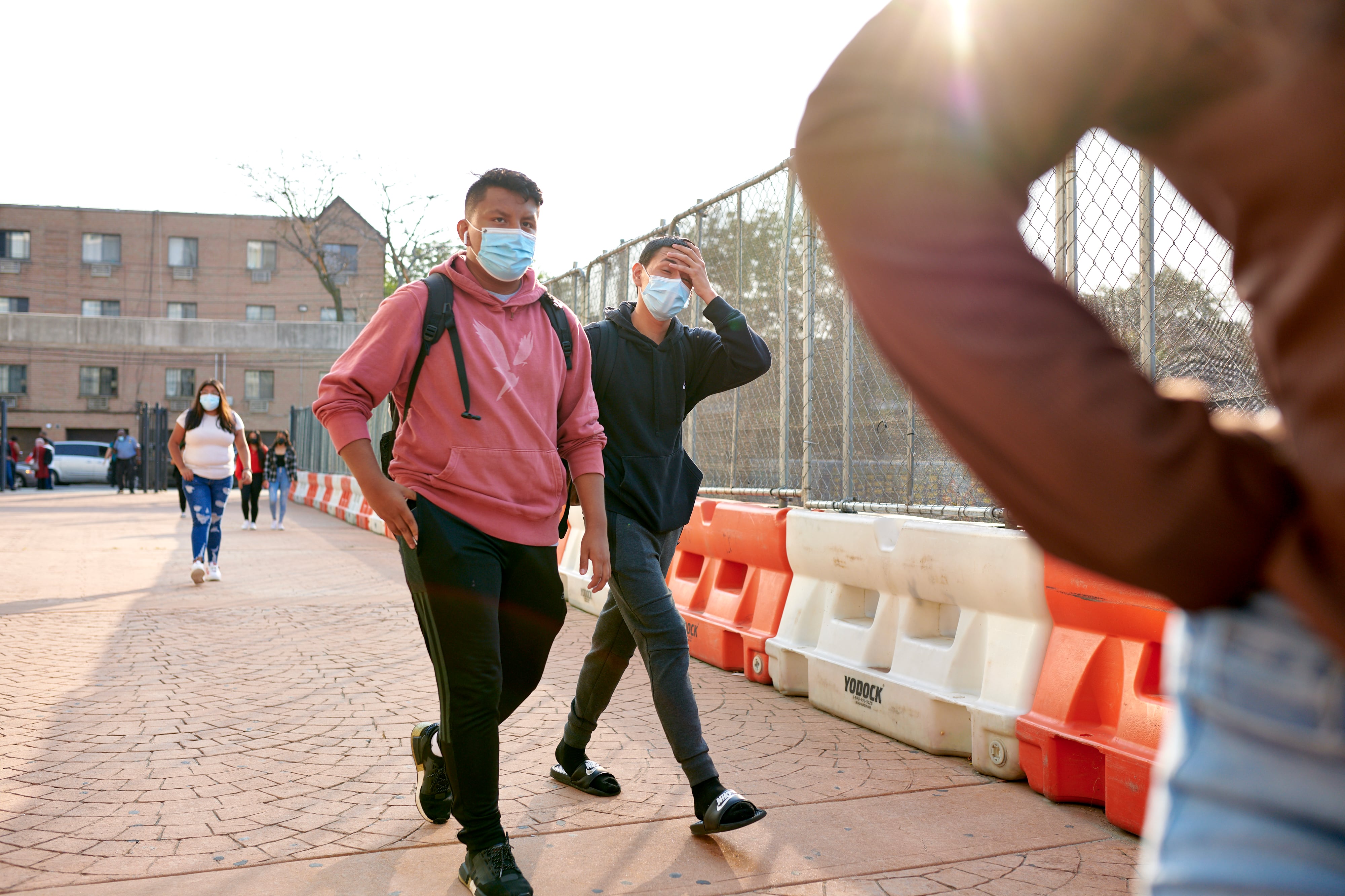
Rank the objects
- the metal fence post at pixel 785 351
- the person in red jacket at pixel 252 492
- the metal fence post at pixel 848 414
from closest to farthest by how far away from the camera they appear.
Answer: the metal fence post at pixel 848 414 < the metal fence post at pixel 785 351 < the person in red jacket at pixel 252 492

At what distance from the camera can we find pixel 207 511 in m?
10.5

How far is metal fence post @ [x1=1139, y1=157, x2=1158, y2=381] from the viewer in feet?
13.5

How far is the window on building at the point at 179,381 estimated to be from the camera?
2053 inches

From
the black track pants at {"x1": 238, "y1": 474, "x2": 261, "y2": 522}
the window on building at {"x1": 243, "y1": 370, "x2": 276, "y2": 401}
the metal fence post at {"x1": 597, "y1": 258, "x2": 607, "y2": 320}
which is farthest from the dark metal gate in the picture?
the metal fence post at {"x1": 597, "y1": 258, "x2": 607, "y2": 320}

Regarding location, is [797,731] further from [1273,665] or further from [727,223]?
[1273,665]

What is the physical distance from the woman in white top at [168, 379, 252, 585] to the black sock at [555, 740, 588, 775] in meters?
7.00

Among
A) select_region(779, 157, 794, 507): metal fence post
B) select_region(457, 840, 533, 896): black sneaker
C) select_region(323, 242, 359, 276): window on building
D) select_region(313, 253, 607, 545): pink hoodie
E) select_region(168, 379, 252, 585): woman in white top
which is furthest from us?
select_region(323, 242, 359, 276): window on building

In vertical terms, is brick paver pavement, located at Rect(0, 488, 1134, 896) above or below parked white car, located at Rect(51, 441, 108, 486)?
below

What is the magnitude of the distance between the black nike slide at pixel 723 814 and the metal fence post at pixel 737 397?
399 centimetres

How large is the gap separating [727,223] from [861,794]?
14.6ft

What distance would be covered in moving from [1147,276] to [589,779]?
2.88 meters

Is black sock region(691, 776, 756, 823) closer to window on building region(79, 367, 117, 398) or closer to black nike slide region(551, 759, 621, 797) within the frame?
black nike slide region(551, 759, 621, 797)

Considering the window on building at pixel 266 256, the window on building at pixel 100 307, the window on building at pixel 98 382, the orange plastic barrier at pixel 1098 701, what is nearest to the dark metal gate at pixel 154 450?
the window on building at pixel 98 382

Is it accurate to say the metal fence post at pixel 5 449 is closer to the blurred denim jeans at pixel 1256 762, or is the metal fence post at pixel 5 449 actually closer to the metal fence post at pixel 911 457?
the metal fence post at pixel 911 457
